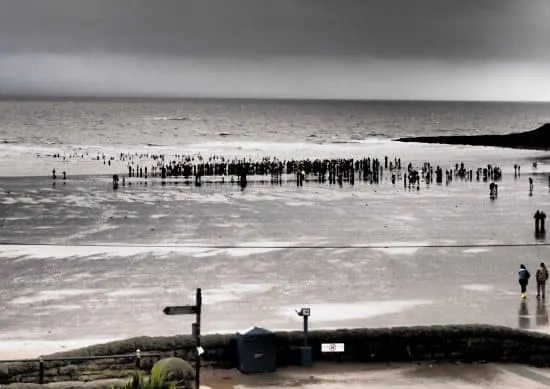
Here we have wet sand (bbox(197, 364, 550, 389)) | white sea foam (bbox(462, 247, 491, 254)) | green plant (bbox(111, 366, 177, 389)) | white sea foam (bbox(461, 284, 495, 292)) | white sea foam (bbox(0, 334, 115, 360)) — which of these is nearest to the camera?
green plant (bbox(111, 366, 177, 389))

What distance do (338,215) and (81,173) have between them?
1607 inches

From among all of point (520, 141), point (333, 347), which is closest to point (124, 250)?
point (333, 347)

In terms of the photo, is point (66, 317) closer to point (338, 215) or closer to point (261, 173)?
point (338, 215)

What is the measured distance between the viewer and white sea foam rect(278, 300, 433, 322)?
23.0 metres

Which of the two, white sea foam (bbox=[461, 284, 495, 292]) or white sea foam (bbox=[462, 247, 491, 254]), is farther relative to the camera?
white sea foam (bbox=[462, 247, 491, 254])

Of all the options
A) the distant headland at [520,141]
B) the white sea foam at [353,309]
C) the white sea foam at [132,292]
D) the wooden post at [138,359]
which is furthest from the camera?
the distant headland at [520,141]

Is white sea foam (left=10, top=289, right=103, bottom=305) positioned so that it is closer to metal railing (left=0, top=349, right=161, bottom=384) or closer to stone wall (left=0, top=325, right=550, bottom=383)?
stone wall (left=0, top=325, right=550, bottom=383)

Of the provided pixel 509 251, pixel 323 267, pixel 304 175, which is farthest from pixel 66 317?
pixel 304 175

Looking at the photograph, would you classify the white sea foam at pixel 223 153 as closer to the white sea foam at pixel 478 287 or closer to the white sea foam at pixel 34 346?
the white sea foam at pixel 478 287

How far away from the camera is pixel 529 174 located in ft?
254

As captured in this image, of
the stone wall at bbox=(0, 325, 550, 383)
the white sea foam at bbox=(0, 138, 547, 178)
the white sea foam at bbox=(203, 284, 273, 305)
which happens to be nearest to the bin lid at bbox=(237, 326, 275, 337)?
the stone wall at bbox=(0, 325, 550, 383)

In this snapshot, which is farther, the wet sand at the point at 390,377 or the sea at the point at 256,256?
the sea at the point at 256,256

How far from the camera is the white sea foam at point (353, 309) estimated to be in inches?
906

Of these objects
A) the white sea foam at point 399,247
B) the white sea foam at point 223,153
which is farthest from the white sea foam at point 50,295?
the white sea foam at point 223,153
